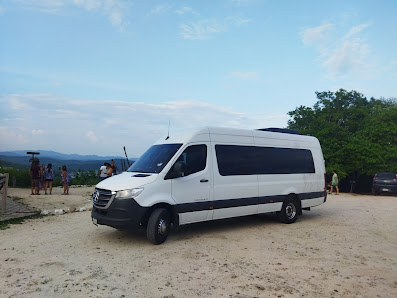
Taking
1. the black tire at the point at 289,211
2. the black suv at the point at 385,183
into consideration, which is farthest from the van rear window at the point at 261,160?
the black suv at the point at 385,183

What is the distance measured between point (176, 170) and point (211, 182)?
1.10 metres

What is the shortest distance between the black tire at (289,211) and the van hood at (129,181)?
4347mm

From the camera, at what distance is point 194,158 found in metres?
7.58

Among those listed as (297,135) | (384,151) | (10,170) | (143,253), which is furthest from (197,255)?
(384,151)

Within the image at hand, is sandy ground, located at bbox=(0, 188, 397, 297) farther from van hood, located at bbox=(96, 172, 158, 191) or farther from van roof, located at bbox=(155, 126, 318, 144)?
van roof, located at bbox=(155, 126, 318, 144)

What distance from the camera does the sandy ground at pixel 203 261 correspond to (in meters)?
4.57

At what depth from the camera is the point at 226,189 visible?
26.2ft

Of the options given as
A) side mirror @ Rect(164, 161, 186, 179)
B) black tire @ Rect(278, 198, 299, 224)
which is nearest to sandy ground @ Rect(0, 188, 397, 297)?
black tire @ Rect(278, 198, 299, 224)

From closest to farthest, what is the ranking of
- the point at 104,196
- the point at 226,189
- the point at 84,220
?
the point at 104,196 → the point at 226,189 → the point at 84,220

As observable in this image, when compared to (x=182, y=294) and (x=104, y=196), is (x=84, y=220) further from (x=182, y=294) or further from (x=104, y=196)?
(x=182, y=294)

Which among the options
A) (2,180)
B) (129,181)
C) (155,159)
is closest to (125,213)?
(129,181)

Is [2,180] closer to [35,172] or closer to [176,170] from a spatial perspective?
[35,172]

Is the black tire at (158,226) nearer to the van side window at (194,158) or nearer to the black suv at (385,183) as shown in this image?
the van side window at (194,158)

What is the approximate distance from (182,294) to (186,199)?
2945 mm
